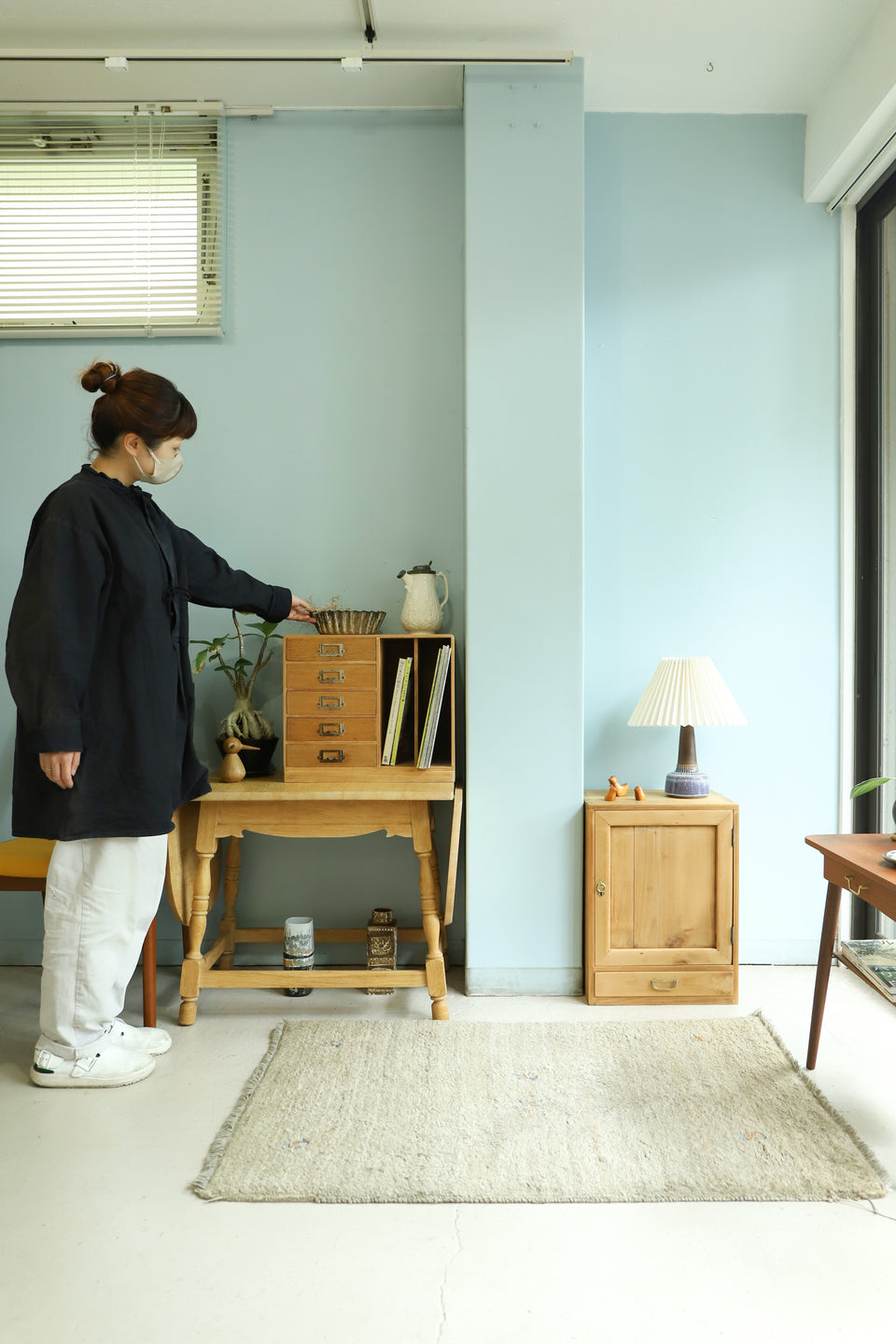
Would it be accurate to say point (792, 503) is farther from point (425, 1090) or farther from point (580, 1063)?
point (425, 1090)

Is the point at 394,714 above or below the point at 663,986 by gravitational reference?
above

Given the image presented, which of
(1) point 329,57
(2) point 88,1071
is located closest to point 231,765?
(2) point 88,1071

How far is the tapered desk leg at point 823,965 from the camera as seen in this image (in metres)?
2.17

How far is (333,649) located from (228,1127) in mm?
1275

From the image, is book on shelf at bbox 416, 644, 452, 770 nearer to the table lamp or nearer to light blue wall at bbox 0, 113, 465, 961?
light blue wall at bbox 0, 113, 465, 961

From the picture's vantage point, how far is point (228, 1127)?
1.96 m

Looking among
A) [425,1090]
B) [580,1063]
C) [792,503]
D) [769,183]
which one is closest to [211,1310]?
[425,1090]

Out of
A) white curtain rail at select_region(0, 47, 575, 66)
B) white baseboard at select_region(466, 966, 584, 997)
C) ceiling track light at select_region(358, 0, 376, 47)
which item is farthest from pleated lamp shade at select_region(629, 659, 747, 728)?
ceiling track light at select_region(358, 0, 376, 47)

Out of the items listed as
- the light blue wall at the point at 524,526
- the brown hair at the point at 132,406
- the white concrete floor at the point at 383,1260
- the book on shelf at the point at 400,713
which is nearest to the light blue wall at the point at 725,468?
the light blue wall at the point at 524,526

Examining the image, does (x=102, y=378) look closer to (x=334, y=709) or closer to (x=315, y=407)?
(x=315, y=407)

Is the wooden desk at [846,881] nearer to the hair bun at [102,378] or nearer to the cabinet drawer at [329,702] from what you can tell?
the cabinet drawer at [329,702]

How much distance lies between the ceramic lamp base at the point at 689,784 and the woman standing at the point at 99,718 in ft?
4.87

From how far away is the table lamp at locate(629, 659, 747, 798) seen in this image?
2695 mm

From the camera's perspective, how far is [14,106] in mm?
2949
